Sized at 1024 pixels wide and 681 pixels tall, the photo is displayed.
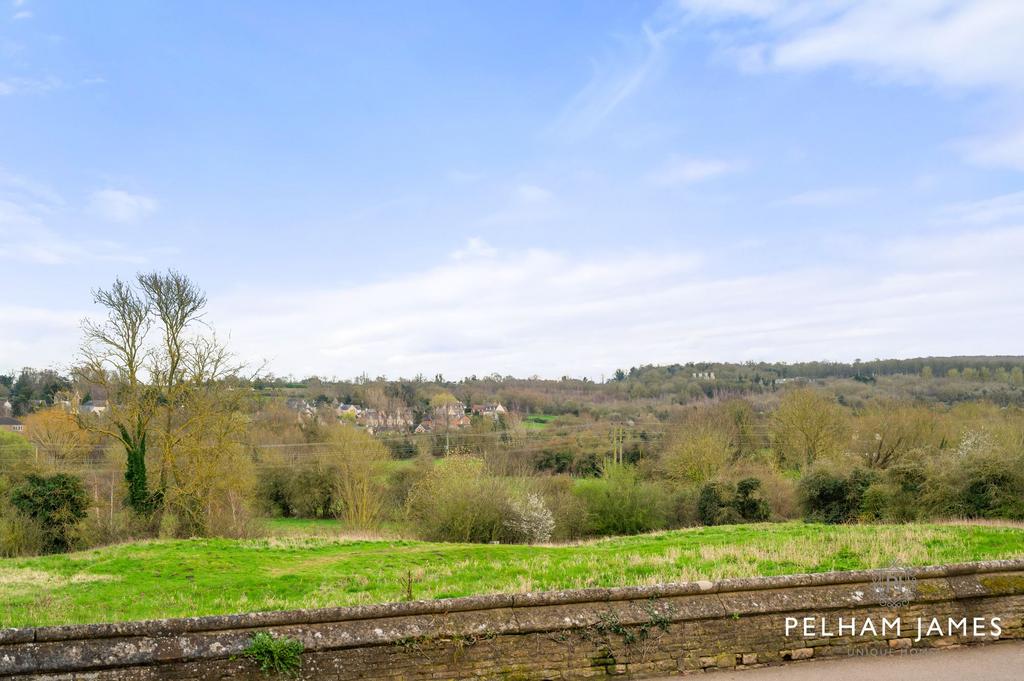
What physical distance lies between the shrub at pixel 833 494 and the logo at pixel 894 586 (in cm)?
2523

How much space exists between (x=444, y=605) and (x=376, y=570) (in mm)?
8997

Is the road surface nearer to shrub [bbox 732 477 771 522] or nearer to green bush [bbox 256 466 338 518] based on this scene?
shrub [bbox 732 477 771 522]

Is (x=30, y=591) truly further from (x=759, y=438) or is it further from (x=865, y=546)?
(x=759, y=438)

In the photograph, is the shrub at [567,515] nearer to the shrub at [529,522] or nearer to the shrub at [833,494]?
the shrub at [529,522]

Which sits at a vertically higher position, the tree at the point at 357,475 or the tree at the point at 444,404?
the tree at the point at 444,404

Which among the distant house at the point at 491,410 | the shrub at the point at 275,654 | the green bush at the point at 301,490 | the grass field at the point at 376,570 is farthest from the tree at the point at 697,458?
the shrub at the point at 275,654

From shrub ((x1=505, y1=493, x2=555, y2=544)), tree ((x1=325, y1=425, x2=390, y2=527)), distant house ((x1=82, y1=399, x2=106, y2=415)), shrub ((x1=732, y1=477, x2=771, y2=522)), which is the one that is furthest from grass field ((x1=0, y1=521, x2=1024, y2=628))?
tree ((x1=325, y1=425, x2=390, y2=527))

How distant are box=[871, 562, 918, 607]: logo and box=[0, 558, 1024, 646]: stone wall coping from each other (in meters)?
0.04

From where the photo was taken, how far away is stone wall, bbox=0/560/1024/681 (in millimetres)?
6086

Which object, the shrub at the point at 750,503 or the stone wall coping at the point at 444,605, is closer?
the stone wall coping at the point at 444,605

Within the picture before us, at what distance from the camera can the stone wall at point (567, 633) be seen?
609cm

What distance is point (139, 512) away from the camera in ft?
97.3

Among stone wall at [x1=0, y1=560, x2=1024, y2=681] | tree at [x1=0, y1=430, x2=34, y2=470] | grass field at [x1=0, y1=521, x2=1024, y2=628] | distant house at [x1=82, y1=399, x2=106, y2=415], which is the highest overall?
distant house at [x1=82, y1=399, x2=106, y2=415]

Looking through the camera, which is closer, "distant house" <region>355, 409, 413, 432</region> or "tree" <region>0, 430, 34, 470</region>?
"tree" <region>0, 430, 34, 470</region>
